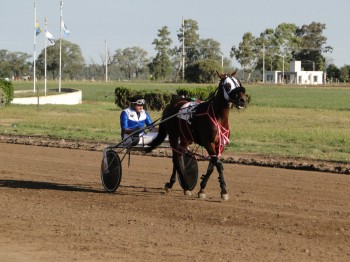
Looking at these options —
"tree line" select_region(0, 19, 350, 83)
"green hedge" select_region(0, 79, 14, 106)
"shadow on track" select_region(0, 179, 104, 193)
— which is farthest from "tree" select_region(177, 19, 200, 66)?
"shadow on track" select_region(0, 179, 104, 193)

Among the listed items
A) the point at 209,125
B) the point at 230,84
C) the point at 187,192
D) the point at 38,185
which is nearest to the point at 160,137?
the point at 187,192

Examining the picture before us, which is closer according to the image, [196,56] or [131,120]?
[131,120]

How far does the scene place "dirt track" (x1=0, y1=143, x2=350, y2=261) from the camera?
809cm

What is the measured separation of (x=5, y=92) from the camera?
4266cm

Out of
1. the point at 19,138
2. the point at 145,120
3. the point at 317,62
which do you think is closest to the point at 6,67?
the point at 317,62

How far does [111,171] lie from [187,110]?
5.15ft

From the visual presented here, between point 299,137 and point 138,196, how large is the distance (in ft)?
38.7

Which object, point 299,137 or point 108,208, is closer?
point 108,208

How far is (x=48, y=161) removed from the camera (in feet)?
55.4

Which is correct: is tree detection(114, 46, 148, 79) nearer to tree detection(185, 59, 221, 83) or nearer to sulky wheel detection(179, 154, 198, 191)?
tree detection(185, 59, 221, 83)

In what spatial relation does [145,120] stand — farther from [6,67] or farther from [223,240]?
[6,67]

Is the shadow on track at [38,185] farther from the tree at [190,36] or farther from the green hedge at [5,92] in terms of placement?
the tree at [190,36]

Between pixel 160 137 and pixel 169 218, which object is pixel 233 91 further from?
pixel 160 137

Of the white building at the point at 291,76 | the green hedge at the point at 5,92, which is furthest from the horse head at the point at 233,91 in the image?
the white building at the point at 291,76
